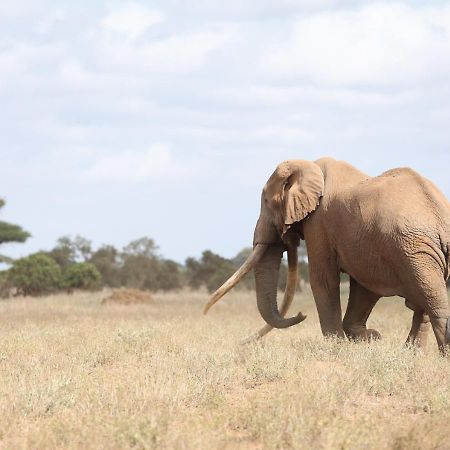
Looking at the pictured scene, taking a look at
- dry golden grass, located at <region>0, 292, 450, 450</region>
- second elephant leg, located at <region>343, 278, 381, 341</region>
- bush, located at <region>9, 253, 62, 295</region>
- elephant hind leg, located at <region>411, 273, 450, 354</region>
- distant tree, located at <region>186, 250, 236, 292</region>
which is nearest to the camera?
dry golden grass, located at <region>0, 292, 450, 450</region>

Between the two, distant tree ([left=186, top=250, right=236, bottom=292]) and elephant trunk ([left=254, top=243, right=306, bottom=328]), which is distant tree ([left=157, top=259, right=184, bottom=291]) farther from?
elephant trunk ([left=254, top=243, right=306, bottom=328])

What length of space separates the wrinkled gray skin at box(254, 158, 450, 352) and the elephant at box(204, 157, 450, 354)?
11mm

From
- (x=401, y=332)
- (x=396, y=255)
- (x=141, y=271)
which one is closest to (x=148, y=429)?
(x=396, y=255)

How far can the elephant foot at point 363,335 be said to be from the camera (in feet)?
38.5

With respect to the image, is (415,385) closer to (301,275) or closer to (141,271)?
(301,275)

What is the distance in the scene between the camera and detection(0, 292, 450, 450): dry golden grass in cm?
632

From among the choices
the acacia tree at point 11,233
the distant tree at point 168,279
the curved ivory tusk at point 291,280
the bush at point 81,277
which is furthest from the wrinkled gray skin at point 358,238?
the acacia tree at point 11,233

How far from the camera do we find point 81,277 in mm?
37000

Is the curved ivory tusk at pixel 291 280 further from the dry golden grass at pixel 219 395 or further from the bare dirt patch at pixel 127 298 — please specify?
the bare dirt patch at pixel 127 298

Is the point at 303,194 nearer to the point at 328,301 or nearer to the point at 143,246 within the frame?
the point at 328,301

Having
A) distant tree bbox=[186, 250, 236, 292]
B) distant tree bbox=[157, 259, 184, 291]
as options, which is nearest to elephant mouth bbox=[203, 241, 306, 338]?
distant tree bbox=[186, 250, 236, 292]

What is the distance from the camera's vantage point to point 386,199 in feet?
34.5

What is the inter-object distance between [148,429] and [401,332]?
933cm

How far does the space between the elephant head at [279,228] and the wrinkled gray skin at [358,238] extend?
0.04 feet
